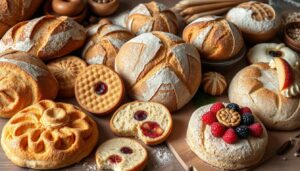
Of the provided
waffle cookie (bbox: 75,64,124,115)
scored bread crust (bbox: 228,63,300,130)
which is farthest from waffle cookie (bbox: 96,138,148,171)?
scored bread crust (bbox: 228,63,300,130)

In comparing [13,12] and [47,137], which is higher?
[13,12]

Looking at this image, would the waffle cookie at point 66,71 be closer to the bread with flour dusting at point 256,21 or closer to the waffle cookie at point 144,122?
the waffle cookie at point 144,122

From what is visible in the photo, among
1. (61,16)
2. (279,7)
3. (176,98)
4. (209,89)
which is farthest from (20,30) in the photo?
(279,7)

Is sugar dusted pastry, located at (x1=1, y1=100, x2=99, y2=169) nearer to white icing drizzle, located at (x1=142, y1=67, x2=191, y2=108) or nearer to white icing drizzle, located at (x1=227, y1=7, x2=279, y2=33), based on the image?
white icing drizzle, located at (x1=142, y1=67, x2=191, y2=108)

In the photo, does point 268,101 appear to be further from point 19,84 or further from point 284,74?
point 19,84

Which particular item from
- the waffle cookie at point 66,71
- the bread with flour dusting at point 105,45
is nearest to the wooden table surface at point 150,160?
the waffle cookie at point 66,71

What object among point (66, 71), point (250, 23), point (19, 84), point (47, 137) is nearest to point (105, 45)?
point (66, 71)
